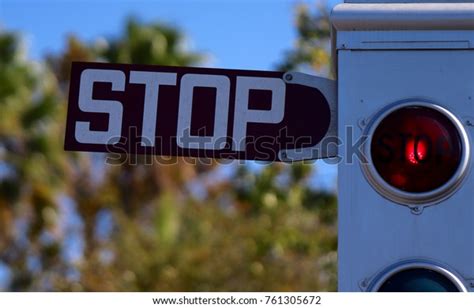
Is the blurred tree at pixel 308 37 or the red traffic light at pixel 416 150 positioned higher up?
the blurred tree at pixel 308 37

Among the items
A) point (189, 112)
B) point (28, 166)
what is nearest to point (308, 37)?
point (28, 166)

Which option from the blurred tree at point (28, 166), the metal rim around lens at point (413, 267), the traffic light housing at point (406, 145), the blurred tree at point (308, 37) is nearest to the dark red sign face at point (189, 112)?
the traffic light housing at point (406, 145)

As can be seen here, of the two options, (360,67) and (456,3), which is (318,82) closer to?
(360,67)

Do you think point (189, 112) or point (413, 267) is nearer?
point (413, 267)

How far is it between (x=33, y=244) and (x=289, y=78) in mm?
17967

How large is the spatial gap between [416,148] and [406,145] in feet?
0.10

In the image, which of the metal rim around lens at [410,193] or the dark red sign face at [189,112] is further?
the dark red sign face at [189,112]

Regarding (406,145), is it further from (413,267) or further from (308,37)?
(308,37)

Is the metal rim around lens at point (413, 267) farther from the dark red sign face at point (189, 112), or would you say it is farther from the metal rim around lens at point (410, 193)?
the dark red sign face at point (189, 112)

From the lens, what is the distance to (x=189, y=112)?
9.96 ft

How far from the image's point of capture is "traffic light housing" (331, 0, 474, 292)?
8.85 feet

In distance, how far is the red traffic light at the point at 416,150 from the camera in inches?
108

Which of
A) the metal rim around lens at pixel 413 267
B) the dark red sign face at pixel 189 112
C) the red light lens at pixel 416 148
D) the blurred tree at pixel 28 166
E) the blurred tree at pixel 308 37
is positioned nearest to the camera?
the metal rim around lens at pixel 413 267

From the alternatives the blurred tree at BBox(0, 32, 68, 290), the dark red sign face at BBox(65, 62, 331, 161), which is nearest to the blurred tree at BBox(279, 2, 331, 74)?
the blurred tree at BBox(0, 32, 68, 290)
